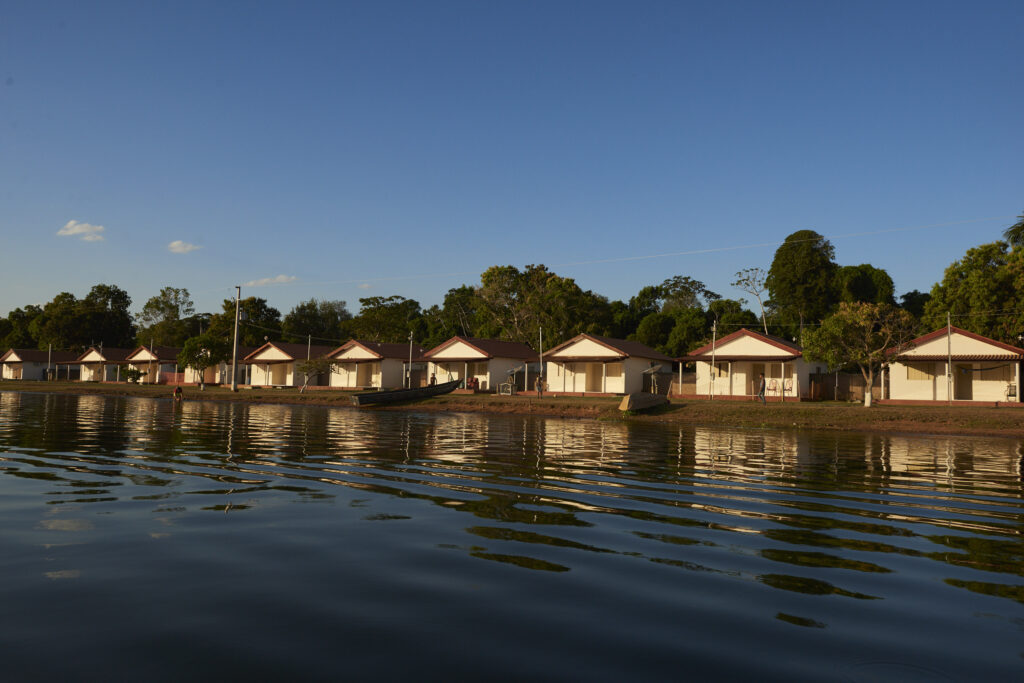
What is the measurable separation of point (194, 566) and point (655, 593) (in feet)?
12.8

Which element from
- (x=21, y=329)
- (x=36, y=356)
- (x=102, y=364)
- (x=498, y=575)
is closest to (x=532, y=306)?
(x=102, y=364)

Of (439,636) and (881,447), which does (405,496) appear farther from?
(881,447)

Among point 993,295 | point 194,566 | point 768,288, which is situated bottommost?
point 194,566

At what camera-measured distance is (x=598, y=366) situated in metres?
57.2

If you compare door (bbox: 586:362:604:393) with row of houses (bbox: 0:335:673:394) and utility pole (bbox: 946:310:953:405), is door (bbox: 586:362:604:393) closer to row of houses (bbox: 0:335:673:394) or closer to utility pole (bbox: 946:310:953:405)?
row of houses (bbox: 0:335:673:394)

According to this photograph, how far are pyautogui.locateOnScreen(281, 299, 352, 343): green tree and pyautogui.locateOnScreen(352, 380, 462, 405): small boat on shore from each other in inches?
2079

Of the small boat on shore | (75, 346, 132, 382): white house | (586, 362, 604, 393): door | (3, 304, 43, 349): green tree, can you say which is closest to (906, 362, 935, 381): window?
(586, 362, 604, 393): door

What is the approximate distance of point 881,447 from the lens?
71.9 feet

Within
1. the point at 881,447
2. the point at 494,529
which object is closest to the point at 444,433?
the point at 881,447

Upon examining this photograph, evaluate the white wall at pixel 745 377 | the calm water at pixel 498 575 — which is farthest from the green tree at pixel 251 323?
the calm water at pixel 498 575

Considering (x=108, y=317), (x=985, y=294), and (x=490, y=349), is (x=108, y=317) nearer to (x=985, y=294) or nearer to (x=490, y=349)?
(x=490, y=349)

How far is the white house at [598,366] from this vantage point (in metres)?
54.8

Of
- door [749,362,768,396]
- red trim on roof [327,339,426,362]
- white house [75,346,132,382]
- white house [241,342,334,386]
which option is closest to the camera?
door [749,362,768,396]

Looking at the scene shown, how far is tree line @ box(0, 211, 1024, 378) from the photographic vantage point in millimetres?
48125
